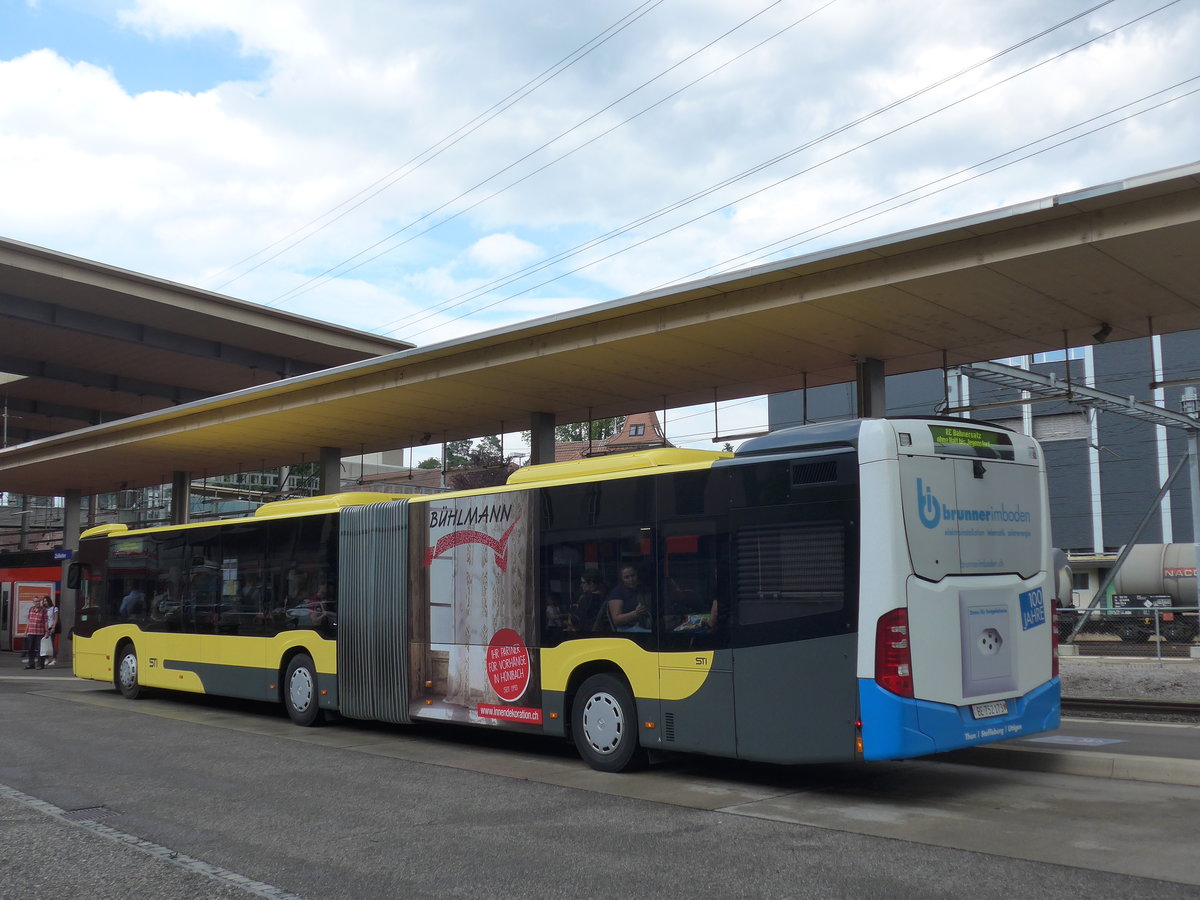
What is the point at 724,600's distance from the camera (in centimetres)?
989

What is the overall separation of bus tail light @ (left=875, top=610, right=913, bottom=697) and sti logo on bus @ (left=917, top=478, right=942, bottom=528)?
80 cm

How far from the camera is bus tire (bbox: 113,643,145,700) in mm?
19578

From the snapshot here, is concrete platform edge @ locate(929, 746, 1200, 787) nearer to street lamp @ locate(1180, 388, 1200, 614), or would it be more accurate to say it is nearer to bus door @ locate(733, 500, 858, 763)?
bus door @ locate(733, 500, 858, 763)

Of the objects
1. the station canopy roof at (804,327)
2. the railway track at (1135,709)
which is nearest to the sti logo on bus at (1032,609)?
the station canopy roof at (804,327)

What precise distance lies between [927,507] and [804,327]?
19.9 feet

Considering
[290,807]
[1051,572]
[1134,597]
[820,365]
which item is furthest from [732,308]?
[1134,597]

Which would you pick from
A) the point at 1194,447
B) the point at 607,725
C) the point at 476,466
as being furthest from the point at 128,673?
the point at 476,466

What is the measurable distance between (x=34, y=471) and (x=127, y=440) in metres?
8.50

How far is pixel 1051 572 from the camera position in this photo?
10.1 m

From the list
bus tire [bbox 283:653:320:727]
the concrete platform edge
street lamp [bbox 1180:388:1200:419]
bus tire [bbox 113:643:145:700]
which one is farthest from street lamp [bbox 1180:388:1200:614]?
bus tire [bbox 113:643:145:700]

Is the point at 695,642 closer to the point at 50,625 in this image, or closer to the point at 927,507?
the point at 927,507

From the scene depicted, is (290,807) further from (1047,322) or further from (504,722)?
(1047,322)

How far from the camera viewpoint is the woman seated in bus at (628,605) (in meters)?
10.7

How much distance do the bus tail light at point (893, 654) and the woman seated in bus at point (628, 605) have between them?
2.59 metres
